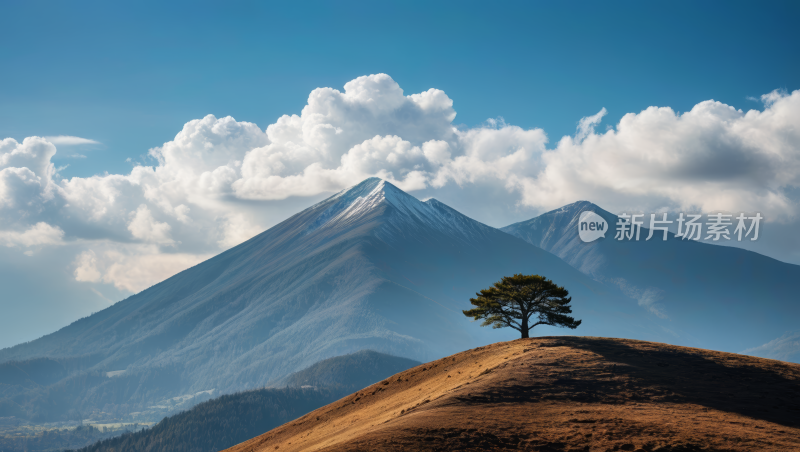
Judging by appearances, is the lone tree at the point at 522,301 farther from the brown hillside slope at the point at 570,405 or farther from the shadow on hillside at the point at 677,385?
the shadow on hillside at the point at 677,385

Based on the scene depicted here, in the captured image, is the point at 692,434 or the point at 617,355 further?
the point at 617,355

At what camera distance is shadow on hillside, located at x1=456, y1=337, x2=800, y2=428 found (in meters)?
42.6

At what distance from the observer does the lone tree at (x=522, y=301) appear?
69.7m

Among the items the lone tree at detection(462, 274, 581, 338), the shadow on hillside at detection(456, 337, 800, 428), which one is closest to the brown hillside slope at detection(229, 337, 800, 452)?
the shadow on hillside at detection(456, 337, 800, 428)

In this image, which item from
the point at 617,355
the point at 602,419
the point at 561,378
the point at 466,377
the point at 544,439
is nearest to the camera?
the point at 544,439

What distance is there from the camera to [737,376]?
49750mm

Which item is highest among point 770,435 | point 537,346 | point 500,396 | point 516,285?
point 516,285

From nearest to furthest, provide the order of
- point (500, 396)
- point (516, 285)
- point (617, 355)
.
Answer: point (500, 396)
point (617, 355)
point (516, 285)

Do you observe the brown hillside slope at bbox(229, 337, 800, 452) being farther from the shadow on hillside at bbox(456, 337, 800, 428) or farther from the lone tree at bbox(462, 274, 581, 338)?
the lone tree at bbox(462, 274, 581, 338)

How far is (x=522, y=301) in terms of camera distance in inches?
2763

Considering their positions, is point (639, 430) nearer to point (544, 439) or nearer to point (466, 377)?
point (544, 439)

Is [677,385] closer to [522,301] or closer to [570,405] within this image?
[570,405]

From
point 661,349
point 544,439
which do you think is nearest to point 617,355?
point 661,349

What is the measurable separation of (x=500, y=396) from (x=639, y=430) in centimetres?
986
